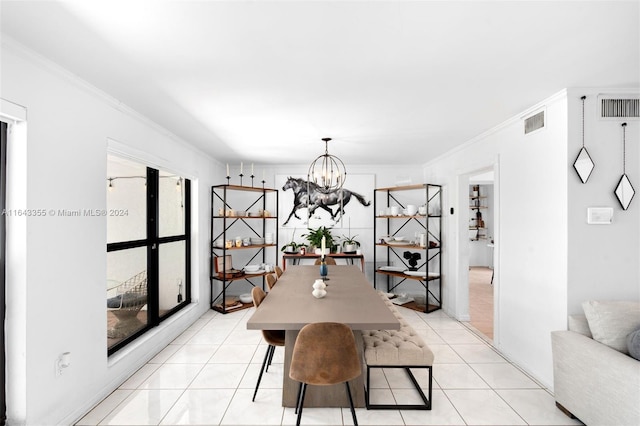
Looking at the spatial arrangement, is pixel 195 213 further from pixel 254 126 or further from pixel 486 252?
pixel 486 252

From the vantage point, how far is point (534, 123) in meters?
2.72

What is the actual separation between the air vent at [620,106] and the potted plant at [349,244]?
3.63 m

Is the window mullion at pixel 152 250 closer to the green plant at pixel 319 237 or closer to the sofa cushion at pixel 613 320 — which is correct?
the green plant at pixel 319 237

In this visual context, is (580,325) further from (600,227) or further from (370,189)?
(370,189)

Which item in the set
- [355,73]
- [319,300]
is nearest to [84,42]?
[355,73]

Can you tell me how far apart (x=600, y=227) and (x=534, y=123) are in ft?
3.26

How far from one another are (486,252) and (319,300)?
776cm

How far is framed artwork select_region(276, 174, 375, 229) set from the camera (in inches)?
225

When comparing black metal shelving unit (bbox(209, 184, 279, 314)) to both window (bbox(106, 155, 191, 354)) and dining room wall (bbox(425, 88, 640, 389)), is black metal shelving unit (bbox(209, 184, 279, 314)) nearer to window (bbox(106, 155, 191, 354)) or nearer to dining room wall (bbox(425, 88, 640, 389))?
window (bbox(106, 155, 191, 354))

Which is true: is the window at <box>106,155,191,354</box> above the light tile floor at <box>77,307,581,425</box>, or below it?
above

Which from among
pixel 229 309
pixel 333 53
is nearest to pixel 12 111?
pixel 333 53

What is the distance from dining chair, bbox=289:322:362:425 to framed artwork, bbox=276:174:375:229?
3.81m

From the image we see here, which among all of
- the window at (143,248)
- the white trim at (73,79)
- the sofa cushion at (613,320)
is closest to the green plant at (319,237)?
the window at (143,248)

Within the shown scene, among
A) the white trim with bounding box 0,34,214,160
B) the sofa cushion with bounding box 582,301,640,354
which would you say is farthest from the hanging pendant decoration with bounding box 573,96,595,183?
the white trim with bounding box 0,34,214,160
